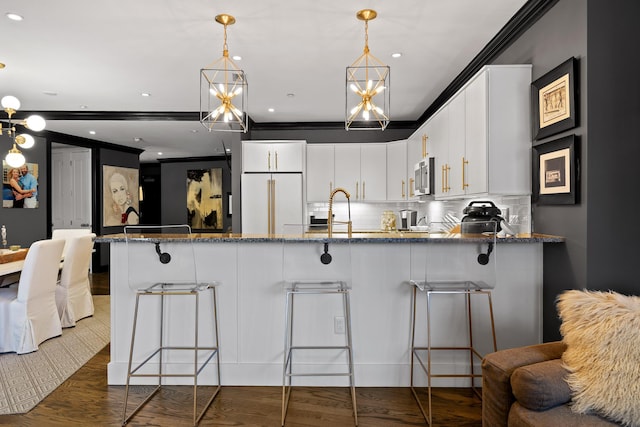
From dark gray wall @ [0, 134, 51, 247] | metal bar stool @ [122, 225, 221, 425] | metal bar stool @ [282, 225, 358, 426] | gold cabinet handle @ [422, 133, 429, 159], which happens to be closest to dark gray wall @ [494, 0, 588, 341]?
metal bar stool @ [282, 225, 358, 426]

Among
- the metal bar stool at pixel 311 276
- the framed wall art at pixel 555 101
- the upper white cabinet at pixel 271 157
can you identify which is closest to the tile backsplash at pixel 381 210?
the upper white cabinet at pixel 271 157

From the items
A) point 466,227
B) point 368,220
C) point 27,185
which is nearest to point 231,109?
point 466,227

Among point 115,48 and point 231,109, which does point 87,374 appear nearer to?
point 231,109

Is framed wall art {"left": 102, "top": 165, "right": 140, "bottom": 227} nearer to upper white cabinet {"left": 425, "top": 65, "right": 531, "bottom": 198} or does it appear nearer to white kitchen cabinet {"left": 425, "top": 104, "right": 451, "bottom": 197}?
white kitchen cabinet {"left": 425, "top": 104, "right": 451, "bottom": 197}

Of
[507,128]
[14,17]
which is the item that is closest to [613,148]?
[507,128]

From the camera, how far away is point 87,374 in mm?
3047

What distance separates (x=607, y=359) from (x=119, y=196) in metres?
8.44

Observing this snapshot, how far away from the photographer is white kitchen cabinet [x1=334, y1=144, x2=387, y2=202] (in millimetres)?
6035

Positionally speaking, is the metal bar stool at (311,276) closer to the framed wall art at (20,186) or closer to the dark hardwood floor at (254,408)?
the dark hardwood floor at (254,408)

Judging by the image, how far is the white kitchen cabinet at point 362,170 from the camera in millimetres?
6035

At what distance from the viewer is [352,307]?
282cm

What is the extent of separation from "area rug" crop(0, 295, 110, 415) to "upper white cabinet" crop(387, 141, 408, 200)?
161 inches

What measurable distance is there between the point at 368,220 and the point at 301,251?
377cm

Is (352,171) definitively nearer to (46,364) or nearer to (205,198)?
(46,364)
